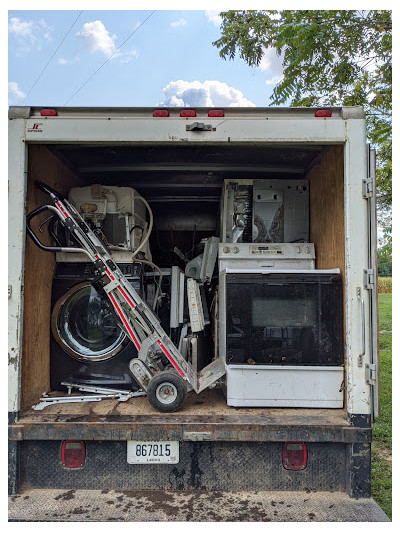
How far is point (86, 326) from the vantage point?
3396 mm

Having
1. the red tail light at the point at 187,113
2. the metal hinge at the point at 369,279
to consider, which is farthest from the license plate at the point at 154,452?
the red tail light at the point at 187,113

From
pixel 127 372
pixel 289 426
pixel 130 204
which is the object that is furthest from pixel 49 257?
pixel 289 426

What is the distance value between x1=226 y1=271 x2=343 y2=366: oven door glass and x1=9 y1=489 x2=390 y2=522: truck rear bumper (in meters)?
0.74

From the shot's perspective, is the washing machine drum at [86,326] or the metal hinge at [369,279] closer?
the metal hinge at [369,279]

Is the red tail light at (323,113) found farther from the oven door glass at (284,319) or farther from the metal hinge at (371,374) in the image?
the metal hinge at (371,374)

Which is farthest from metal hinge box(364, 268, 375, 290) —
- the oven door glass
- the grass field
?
the grass field

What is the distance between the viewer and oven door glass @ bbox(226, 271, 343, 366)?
8.68 ft

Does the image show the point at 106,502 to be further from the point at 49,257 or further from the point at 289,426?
the point at 49,257

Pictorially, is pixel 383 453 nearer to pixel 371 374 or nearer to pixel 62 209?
pixel 371 374

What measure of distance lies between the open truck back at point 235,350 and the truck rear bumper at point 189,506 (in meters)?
0.05

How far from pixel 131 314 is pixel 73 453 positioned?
37.7 inches

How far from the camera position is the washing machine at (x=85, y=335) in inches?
127

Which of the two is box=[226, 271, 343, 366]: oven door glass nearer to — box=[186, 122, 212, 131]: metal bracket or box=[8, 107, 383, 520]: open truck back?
box=[8, 107, 383, 520]: open truck back

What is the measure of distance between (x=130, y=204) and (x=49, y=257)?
29.9 inches
